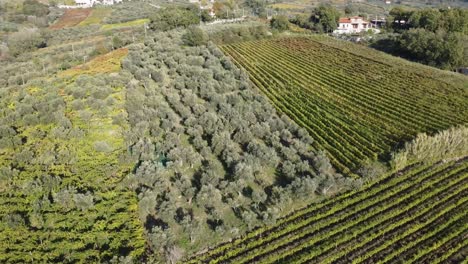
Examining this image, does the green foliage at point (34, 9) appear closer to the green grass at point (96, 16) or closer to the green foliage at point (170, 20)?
the green grass at point (96, 16)

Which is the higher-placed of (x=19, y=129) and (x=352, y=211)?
(x=19, y=129)

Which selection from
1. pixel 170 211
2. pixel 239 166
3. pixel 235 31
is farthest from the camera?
pixel 235 31

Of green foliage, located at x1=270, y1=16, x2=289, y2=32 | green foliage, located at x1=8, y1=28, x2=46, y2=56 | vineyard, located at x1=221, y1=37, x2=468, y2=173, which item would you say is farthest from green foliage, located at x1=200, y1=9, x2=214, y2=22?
green foliage, located at x1=8, y1=28, x2=46, y2=56

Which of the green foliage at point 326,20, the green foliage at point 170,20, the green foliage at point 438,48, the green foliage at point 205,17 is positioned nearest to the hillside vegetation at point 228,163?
the green foliage at point 438,48

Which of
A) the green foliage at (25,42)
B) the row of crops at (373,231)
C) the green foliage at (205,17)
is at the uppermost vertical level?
the green foliage at (205,17)

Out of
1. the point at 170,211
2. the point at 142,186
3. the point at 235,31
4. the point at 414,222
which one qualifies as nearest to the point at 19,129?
the point at 142,186

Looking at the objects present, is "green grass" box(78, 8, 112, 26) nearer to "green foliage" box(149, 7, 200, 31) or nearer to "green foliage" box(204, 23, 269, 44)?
"green foliage" box(149, 7, 200, 31)

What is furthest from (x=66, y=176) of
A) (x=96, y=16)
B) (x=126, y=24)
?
(x=96, y=16)

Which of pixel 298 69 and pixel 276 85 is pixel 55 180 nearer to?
pixel 276 85
